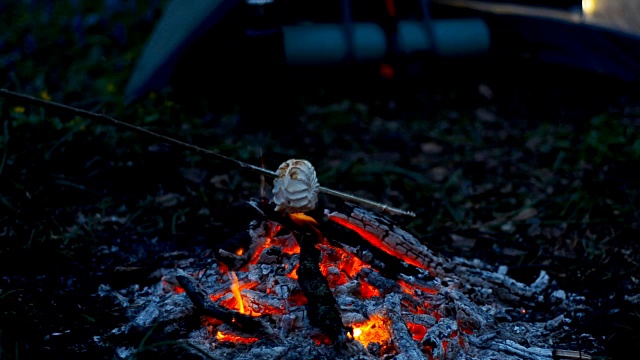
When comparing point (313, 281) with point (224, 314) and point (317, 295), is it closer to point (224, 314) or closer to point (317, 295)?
point (317, 295)

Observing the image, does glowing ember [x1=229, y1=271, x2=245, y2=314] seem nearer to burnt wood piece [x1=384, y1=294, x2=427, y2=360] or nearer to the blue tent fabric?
burnt wood piece [x1=384, y1=294, x2=427, y2=360]

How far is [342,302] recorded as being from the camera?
2250mm

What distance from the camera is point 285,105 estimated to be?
4.79 meters

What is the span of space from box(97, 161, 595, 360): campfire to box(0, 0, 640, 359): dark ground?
211 mm

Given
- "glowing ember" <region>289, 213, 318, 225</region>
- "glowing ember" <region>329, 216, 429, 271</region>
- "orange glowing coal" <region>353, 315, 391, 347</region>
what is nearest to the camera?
"orange glowing coal" <region>353, 315, 391, 347</region>

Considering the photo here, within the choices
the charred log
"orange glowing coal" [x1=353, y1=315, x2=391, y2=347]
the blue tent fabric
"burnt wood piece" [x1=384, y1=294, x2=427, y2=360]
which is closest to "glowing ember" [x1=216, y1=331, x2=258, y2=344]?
the charred log

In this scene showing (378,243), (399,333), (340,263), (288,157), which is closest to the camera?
(399,333)

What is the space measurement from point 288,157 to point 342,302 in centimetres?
190

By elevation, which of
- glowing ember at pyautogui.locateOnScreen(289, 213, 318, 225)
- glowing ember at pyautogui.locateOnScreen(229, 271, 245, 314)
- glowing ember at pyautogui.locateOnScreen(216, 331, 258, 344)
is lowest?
glowing ember at pyautogui.locateOnScreen(216, 331, 258, 344)

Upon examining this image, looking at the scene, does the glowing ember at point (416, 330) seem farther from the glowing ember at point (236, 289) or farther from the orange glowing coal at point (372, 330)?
the glowing ember at point (236, 289)

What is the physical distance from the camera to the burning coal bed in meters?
2.15

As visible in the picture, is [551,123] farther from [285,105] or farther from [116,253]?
[116,253]

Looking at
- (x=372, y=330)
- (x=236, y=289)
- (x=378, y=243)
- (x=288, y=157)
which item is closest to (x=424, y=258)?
(x=378, y=243)

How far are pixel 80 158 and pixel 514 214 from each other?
2545 mm
